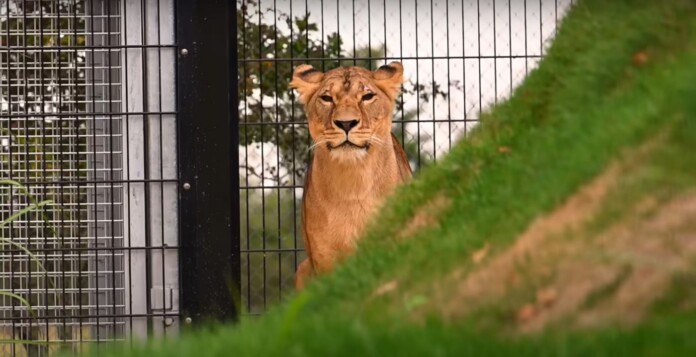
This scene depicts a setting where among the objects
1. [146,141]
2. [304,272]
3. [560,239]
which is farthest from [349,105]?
[560,239]

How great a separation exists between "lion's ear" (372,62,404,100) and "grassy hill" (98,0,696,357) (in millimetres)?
3220

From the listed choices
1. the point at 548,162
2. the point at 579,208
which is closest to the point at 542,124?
the point at 548,162

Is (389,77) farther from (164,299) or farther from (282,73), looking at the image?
(282,73)

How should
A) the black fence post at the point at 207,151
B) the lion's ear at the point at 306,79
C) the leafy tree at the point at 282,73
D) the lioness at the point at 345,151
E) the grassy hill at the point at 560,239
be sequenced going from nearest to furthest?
the grassy hill at the point at 560,239, the black fence post at the point at 207,151, the lioness at the point at 345,151, the lion's ear at the point at 306,79, the leafy tree at the point at 282,73

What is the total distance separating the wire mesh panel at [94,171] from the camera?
28.1ft

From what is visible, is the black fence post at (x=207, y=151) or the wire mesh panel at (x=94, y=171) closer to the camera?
the black fence post at (x=207, y=151)

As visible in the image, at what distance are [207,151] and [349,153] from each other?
81 cm

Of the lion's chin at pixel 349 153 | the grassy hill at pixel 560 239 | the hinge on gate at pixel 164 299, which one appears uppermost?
the lion's chin at pixel 349 153

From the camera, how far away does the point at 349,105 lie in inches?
339

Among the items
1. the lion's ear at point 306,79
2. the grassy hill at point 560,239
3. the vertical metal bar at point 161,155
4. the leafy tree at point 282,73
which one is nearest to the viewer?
the grassy hill at point 560,239

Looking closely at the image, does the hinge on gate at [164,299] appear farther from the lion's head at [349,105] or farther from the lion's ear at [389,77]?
the lion's ear at [389,77]

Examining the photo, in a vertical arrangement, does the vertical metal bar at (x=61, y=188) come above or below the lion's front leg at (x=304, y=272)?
above

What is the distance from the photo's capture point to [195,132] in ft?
27.9

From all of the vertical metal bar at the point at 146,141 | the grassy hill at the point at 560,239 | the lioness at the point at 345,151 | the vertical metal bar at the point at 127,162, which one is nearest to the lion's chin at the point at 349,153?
the lioness at the point at 345,151
